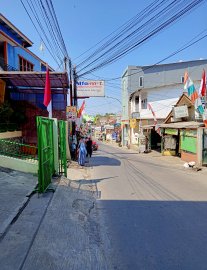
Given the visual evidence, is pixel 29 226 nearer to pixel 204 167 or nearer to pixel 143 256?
pixel 143 256

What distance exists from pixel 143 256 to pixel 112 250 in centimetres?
55

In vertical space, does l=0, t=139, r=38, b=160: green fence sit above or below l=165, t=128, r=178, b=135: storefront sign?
below

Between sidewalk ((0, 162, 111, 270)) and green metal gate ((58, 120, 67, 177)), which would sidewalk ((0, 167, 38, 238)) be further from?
green metal gate ((58, 120, 67, 177))

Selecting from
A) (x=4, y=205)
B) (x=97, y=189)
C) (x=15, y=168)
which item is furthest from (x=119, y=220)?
(x=15, y=168)

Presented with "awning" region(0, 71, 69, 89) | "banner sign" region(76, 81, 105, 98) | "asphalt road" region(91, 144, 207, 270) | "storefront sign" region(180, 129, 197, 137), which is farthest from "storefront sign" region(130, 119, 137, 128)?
"asphalt road" region(91, 144, 207, 270)

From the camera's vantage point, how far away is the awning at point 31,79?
16.5 metres

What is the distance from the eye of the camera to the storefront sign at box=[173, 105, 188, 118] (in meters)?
23.9

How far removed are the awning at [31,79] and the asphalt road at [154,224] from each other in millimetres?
7241

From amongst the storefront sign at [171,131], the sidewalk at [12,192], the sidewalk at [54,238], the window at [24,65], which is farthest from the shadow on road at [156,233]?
the window at [24,65]

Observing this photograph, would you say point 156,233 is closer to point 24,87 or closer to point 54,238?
point 54,238

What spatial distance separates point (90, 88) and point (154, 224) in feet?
92.1

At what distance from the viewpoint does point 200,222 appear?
6941mm

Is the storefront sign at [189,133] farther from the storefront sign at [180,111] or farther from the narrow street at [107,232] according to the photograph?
the narrow street at [107,232]

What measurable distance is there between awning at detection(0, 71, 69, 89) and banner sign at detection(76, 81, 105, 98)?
13328mm
